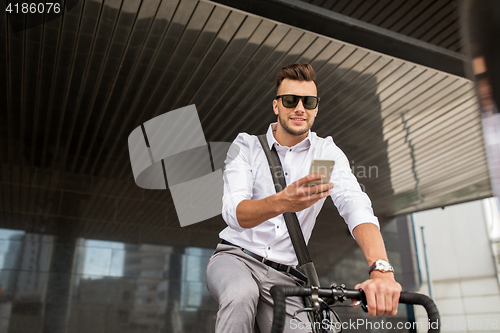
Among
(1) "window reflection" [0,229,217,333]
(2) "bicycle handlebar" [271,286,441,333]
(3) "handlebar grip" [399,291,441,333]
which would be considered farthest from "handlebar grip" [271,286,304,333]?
(1) "window reflection" [0,229,217,333]

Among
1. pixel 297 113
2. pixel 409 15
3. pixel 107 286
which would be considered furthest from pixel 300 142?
pixel 107 286

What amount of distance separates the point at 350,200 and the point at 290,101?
0.57 metres

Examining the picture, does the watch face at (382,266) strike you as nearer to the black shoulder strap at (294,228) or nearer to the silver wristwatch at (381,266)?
the silver wristwatch at (381,266)

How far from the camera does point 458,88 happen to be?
700 centimetres

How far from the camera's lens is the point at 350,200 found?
→ 1.83 m

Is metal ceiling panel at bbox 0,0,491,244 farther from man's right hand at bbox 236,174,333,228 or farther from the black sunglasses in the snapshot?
man's right hand at bbox 236,174,333,228

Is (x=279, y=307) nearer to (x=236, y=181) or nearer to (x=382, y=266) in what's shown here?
(x=382, y=266)

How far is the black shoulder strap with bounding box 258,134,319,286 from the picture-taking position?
174 centimetres

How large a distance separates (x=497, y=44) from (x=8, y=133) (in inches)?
412

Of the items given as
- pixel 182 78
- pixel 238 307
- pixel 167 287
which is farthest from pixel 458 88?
pixel 167 287

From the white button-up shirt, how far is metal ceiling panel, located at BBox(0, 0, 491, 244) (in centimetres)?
361

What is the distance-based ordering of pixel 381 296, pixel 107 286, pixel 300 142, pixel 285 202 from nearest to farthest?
pixel 381 296, pixel 285 202, pixel 300 142, pixel 107 286

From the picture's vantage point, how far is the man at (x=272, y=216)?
5.23 ft

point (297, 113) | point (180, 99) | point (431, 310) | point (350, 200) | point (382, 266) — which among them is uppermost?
point (180, 99)
